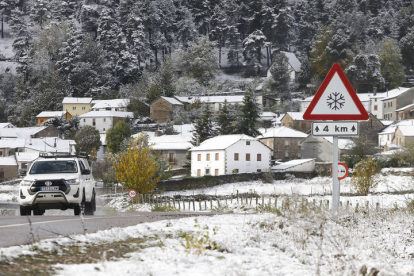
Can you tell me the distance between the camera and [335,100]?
10.6 meters

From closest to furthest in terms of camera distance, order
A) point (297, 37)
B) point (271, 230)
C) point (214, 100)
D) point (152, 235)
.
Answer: point (152, 235), point (271, 230), point (214, 100), point (297, 37)

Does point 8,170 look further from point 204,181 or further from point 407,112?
point 407,112

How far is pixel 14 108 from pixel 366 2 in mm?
89236

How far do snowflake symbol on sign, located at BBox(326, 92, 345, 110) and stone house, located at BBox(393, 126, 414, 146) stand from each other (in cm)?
7302

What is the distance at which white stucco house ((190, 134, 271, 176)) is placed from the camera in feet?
239

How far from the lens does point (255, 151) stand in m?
74.4

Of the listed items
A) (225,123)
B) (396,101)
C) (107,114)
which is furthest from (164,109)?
(396,101)

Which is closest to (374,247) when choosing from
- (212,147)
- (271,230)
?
(271,230)

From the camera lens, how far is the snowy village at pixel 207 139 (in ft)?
27.1

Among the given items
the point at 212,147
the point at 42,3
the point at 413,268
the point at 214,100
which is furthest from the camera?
the point at 42,3

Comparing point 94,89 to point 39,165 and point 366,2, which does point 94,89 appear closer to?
point 366,2

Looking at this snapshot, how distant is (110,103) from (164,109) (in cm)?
1330

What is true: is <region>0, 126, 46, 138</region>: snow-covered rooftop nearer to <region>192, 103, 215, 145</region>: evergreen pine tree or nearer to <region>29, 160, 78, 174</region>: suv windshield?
<region>192, 103, 215, 145</region>: evergreen pine tree

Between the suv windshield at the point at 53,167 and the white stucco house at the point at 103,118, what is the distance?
88766 mm
